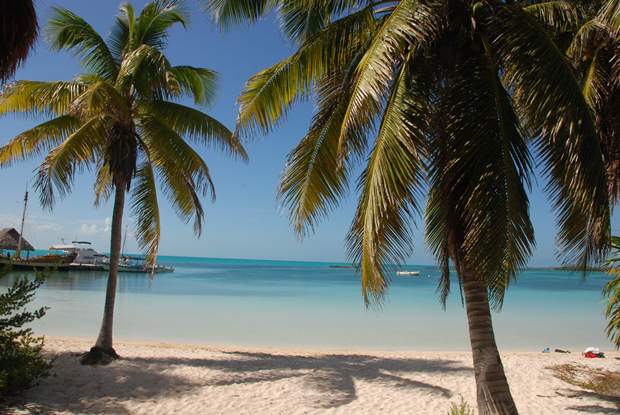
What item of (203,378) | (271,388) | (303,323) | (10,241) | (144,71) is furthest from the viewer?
(10,241)

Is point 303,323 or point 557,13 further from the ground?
point 557,13

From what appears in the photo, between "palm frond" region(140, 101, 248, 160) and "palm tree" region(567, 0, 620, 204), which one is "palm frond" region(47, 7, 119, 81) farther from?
"palm tree" region(567, 0, 620, 204)

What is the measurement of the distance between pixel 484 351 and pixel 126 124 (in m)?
7.00

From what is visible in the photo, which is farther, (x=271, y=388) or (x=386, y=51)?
(x=271, y=388)

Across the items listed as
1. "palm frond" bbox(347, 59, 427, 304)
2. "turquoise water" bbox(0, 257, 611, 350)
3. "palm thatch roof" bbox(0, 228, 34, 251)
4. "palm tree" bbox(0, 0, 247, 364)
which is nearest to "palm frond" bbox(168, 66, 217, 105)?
"palm tree" bbox(0, 0, 247, 364)

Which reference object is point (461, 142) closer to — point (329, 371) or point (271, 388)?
point (271, 388)

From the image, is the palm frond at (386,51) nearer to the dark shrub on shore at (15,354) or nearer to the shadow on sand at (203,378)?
the shadow on sand at (203,378)

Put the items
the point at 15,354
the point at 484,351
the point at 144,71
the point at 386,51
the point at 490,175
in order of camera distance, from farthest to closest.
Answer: the point at 144,71 < the point at 15,354 < the point at 484,351 < the point at 386,51 < the point at 490,175

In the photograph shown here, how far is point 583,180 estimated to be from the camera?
376 centimetres

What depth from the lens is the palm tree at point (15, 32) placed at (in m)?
3.56

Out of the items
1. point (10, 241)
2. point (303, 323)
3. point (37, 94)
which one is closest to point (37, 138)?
point (37, 94)

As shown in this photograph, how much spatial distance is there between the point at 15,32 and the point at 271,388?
5.92m

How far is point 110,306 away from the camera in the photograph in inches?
335

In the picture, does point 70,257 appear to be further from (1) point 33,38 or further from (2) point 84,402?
(1) point 33,38
